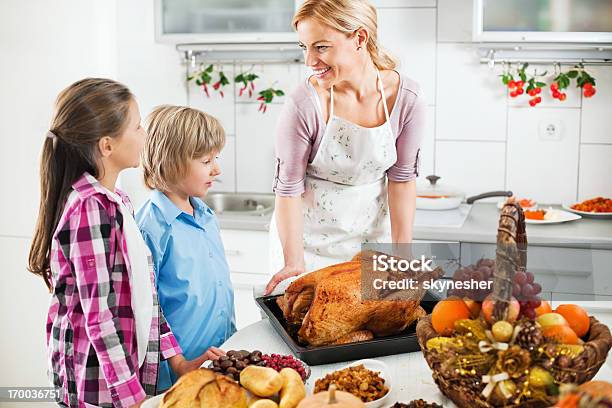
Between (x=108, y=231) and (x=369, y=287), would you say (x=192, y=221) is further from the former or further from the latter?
(x=369, y=287)

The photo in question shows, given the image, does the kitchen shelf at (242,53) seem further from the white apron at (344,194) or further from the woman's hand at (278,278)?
the woman's hand at (278,278)

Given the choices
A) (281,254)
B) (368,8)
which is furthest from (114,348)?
(368,8)

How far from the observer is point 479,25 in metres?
A: 2.72

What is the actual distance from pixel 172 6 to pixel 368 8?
1.32 metres

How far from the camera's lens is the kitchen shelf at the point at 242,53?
10.3ft

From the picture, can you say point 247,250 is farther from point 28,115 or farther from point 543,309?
point 543,309

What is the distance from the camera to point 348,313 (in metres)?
1.34

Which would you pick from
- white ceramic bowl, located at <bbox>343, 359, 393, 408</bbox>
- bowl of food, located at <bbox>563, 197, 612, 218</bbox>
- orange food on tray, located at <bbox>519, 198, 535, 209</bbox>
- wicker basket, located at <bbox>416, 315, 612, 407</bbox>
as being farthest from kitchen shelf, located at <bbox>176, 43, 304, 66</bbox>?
wicker basket, located at <bbox>416, 315, 612, 407</bbox>

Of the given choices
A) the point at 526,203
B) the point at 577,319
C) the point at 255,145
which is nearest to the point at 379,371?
the point at 577,319

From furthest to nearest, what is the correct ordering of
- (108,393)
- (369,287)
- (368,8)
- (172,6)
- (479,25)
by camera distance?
(172,6) → (479,25) → (368,8) → (108,393) → (369,287)

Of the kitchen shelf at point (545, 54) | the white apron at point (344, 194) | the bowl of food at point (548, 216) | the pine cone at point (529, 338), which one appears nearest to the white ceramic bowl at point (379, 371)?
the pine cone at point (529, 338)

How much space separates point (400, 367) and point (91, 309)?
0.57 m

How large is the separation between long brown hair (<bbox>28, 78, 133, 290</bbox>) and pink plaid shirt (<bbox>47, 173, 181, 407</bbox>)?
0.04 meters

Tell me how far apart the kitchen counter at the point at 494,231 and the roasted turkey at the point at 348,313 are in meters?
1.26
